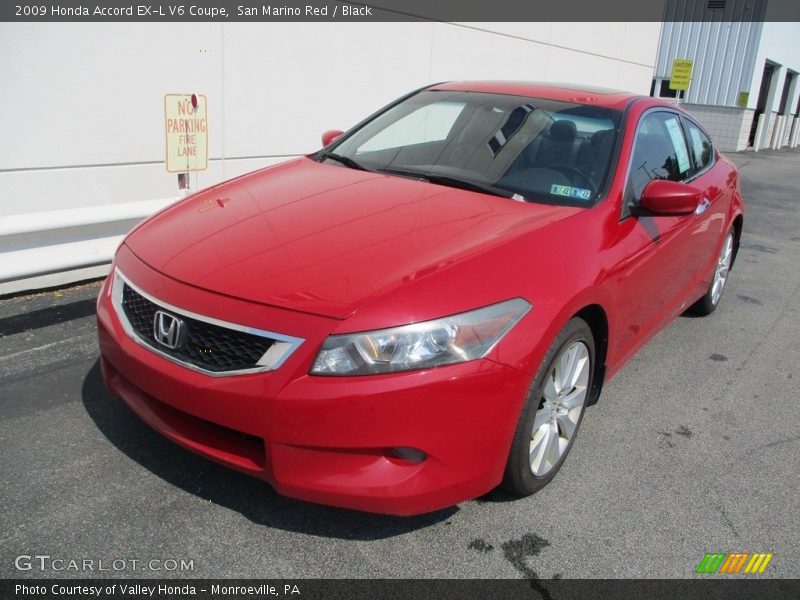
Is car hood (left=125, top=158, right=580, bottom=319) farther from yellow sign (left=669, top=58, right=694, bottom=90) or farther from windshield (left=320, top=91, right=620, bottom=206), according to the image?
yellow sign (left=669, top=58, right=694, bottom=90)

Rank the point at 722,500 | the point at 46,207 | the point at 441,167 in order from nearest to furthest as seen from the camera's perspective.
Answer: the point at 722,500, the point at 441,167, the point at 46,207

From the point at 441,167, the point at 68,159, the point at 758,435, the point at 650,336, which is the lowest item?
the point at 758,435

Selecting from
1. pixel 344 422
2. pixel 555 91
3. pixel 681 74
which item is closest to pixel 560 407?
pixel 344 422

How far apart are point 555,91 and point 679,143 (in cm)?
92

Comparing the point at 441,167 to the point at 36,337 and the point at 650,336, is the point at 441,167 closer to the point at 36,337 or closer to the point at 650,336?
the point at 650,336

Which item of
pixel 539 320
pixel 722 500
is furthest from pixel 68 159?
pixel 722 500

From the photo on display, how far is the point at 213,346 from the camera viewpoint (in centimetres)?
241

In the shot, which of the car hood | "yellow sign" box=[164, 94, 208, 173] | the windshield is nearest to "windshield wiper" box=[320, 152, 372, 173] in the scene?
the windshield

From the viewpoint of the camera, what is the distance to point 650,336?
3.91m

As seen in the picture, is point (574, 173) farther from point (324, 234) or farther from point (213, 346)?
point (213, 346)

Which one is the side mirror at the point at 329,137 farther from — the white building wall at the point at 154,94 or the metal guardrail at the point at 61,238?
the white building wall at the point at 154,94

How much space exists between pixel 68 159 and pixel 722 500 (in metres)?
4.74

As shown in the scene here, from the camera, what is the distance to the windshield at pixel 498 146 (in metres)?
3.39

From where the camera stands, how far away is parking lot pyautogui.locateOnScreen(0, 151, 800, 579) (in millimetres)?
2471
